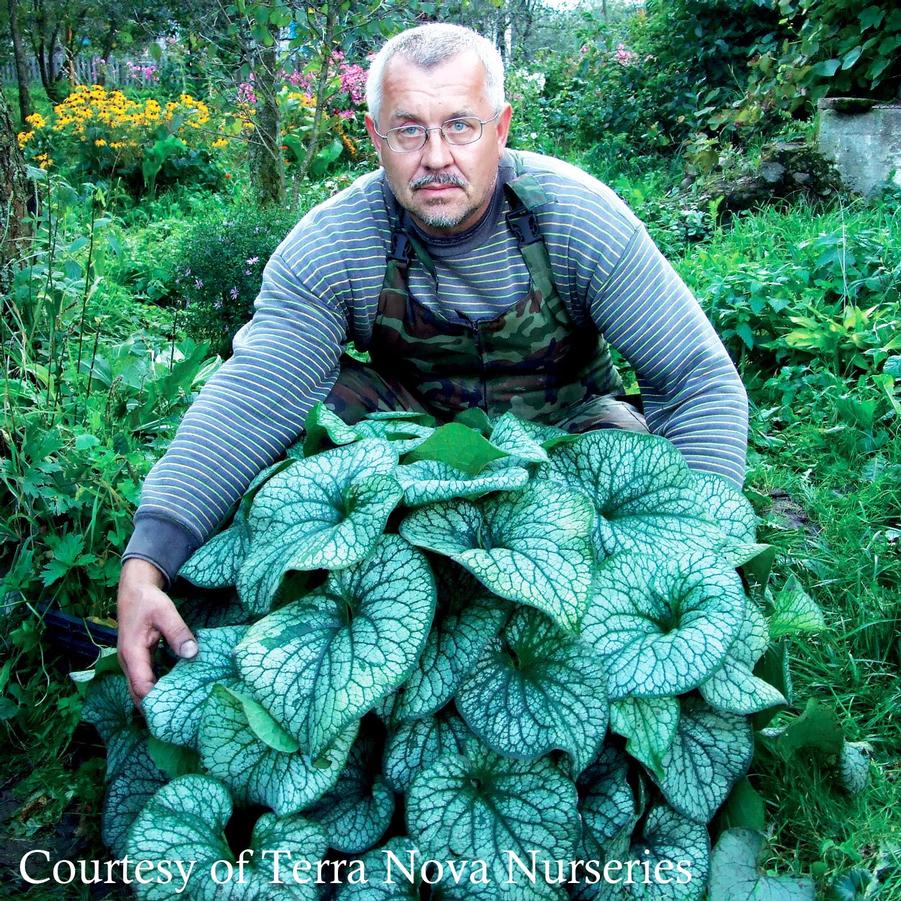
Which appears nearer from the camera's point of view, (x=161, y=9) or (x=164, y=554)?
(x=164, y=554)

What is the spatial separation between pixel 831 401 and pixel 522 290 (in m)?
1.32

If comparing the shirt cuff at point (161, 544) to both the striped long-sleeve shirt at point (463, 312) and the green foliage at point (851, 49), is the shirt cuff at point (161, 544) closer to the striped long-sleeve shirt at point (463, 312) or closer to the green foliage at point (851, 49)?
the striped long-sleeve shirt at point (463, 312)

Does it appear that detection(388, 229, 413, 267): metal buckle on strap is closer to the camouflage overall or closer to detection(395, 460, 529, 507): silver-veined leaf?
the camouflage overall

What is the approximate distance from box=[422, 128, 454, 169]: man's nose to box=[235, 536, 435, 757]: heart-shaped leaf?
92 centimetres

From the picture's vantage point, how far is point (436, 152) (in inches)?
82.0

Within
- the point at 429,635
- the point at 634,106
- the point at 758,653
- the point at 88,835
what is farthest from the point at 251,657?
the point at 634,106

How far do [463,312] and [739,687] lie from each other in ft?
3.58

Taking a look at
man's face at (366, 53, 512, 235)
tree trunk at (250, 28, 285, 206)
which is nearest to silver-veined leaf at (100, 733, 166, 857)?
man's face at (366, 53, 512, 235)

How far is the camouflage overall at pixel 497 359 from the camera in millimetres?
2242

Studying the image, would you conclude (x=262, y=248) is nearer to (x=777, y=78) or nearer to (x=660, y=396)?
(x=660, y=396)

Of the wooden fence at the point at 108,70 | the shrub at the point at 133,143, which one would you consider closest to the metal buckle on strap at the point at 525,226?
the shrub at the point at 133,143

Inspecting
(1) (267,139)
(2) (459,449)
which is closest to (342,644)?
(2) (459,449)

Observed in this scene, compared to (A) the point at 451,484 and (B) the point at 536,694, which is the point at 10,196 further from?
(B) the point at 536,694

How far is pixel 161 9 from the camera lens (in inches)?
538
